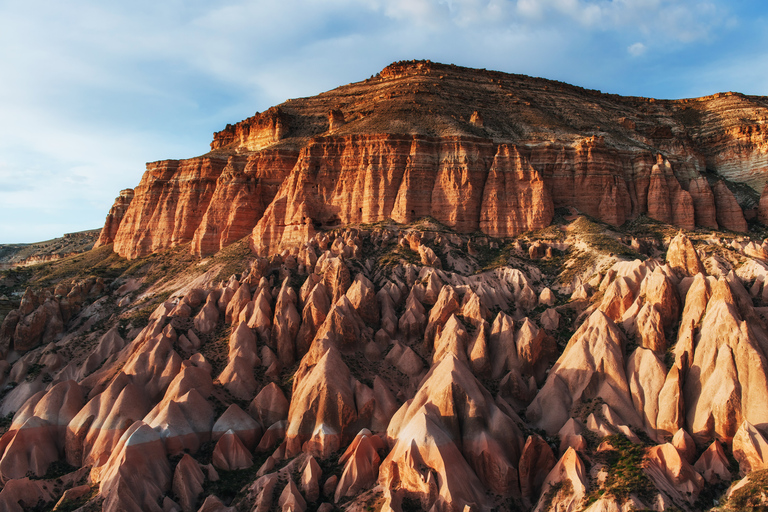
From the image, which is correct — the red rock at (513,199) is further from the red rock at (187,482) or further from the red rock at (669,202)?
the red rock at (187,482)

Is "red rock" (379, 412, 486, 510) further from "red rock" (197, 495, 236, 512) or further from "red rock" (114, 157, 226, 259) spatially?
"red rock" (114, 157, 226, 259)

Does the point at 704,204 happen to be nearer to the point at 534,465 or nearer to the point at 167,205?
the point at 534,465

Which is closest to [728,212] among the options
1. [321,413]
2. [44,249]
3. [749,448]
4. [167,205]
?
[749,448]

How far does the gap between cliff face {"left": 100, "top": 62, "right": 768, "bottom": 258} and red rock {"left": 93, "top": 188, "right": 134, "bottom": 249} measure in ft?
1.21

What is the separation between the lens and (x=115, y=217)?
306 ft

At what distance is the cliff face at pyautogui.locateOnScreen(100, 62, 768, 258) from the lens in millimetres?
65875

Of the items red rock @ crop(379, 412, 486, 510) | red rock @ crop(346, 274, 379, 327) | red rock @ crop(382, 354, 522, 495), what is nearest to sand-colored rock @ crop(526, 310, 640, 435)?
red rock @ crop(382, 354, 522, 495)

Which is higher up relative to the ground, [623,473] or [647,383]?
[647,383]

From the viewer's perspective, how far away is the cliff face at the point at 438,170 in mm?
65875

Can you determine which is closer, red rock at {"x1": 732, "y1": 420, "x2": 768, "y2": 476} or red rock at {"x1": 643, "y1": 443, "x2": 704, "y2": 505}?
red rock at {"x1": 643, "y1": 443, "x2": 704, "y2": 505}

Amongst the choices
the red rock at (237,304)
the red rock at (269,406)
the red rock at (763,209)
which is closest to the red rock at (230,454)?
the red rock at (269,406)

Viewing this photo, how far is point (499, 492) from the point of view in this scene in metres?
29.9

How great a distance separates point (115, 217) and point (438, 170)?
61759 mm

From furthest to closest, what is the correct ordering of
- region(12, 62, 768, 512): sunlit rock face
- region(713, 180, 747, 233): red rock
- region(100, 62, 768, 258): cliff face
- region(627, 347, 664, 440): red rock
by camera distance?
region(713, 180, 747, 233): red rock
region(100, 62, 768, 258): cliff face
region(627, 347, 664, 440): red rock
region(12, 62, 768, 512): sunlit rock face
